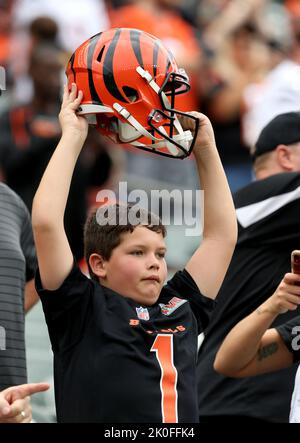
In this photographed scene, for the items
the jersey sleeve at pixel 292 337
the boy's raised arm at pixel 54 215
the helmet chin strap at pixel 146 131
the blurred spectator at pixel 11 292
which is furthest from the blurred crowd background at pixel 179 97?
the helmet chin strap at pixel 146 131

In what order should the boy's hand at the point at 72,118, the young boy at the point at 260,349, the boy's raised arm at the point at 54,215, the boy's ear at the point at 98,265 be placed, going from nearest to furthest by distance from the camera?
1. the boy's raised arm at the point at 54,215
2. the boy's hand at the point at 72,118
3. the boy's ear at the point at 98,265
4. the young boy at the point at 260,349

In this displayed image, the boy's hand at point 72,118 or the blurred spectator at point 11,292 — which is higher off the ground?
the boy's hand at point 72,118

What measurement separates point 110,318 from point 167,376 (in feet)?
0.87

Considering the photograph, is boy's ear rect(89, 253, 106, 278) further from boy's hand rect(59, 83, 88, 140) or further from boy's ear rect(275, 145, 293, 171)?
boy's ear rect(275, 145, 293, 171)

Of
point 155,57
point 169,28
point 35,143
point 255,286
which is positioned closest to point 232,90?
point 169,28

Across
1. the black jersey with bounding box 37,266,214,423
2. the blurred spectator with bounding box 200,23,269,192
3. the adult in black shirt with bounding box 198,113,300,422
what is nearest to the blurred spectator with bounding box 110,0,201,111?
the blurred spectator with bounding box 200,23,269,192

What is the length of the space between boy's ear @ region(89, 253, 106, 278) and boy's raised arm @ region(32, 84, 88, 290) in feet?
0.77

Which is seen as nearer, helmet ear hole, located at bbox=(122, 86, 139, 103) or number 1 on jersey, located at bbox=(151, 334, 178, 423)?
number 1 on jersey, located at bbox=(151, 334, 178, 423)

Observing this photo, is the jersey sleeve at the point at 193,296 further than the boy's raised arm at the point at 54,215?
Yes

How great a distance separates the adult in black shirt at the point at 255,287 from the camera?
15.4ft

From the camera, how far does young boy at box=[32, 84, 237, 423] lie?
141 inches

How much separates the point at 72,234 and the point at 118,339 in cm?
359

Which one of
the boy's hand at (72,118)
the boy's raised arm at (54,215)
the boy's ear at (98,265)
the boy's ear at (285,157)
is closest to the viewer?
the boy's raised arm at (54,215)

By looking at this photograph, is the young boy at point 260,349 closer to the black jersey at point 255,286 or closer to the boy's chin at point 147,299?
the black jersey at point 255,286
